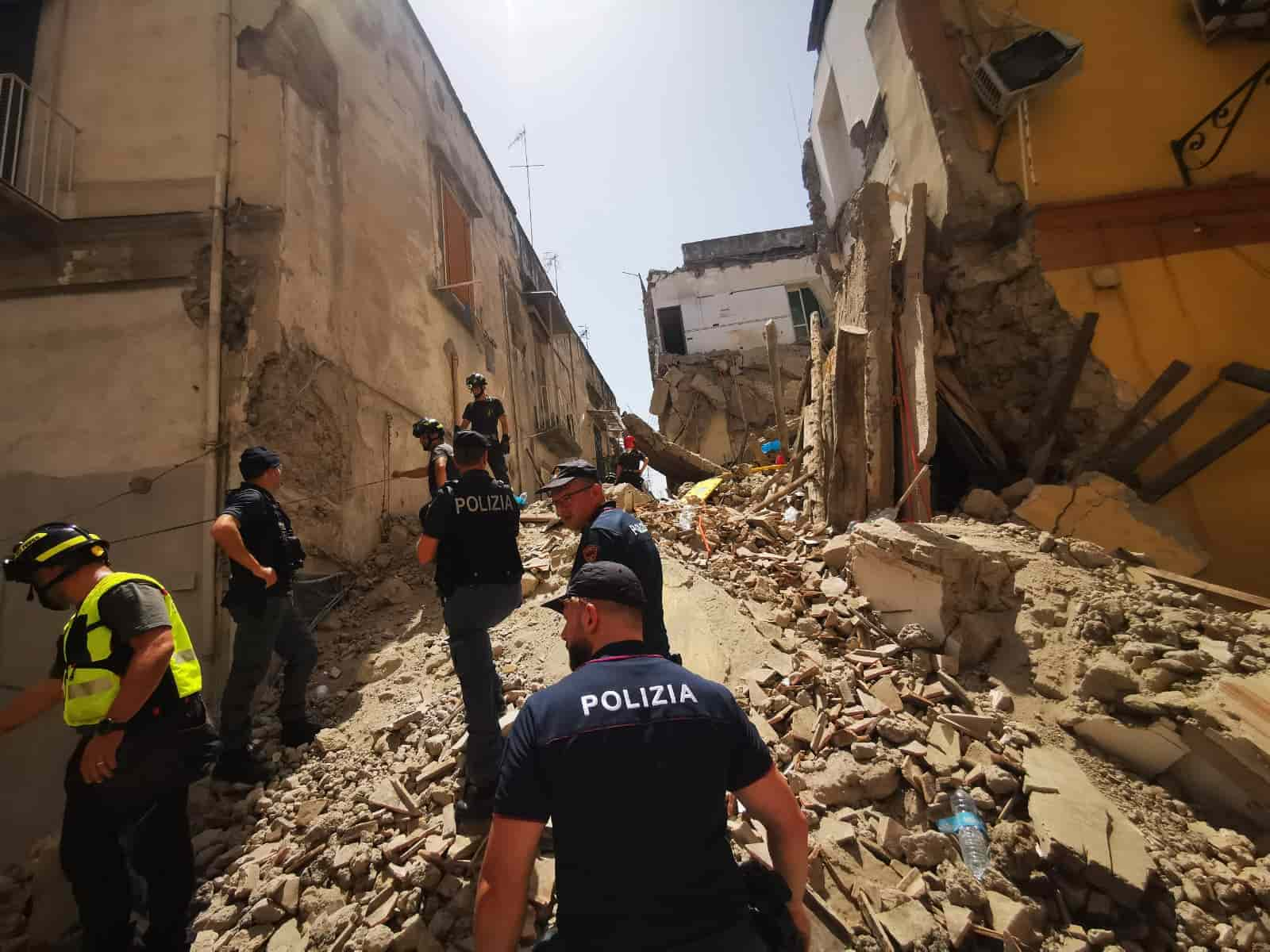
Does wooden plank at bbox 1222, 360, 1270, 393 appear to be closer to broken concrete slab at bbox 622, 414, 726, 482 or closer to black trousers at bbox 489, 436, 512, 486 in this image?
broken concrete slab at bbox 622, 414, 726, 482

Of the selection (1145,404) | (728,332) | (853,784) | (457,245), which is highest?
(728,332)

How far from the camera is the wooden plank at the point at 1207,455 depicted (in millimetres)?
4664

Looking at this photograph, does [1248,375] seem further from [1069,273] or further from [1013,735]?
[1013,735]

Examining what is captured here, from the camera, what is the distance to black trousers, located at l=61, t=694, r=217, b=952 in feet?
6.73

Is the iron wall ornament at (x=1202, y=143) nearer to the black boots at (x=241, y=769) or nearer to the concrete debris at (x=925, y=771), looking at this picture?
the concrete debris at (x=925, y=771)

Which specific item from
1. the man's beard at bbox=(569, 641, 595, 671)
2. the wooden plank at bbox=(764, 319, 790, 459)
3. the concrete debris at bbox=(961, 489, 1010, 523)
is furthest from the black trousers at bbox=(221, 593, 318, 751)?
the wooden plank at bbox=(764, 319, 790, 459)

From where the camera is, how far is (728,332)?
20.8 metres

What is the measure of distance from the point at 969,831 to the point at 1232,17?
329 inches

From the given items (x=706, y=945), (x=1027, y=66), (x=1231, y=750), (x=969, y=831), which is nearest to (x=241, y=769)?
(x=706, y=945)

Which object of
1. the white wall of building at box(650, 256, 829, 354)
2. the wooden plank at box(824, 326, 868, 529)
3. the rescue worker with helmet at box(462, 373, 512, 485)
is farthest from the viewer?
the white wall of building at box(650, 256, 829, 354)

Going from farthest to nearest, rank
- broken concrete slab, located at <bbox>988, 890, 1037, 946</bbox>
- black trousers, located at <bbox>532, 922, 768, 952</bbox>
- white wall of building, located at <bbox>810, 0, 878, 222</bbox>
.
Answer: white wall of building, located at <bbox>810, 0, 878, 222</bbox> → broken concrete slab, located at <bbox>988, 890, 1037, 946</bbox> → black trousers, located at <bbox>532, 922, 768, 952</bbox>

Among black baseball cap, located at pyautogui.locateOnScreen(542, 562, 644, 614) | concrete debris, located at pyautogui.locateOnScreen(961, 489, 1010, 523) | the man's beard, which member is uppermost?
concrete debris, located at pyautogui.locateOnScreen(961, 489, 1010, 523)

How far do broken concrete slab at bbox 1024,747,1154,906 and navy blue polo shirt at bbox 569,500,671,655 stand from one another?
173 centimetres

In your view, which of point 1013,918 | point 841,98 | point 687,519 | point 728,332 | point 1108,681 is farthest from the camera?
point 728,332
